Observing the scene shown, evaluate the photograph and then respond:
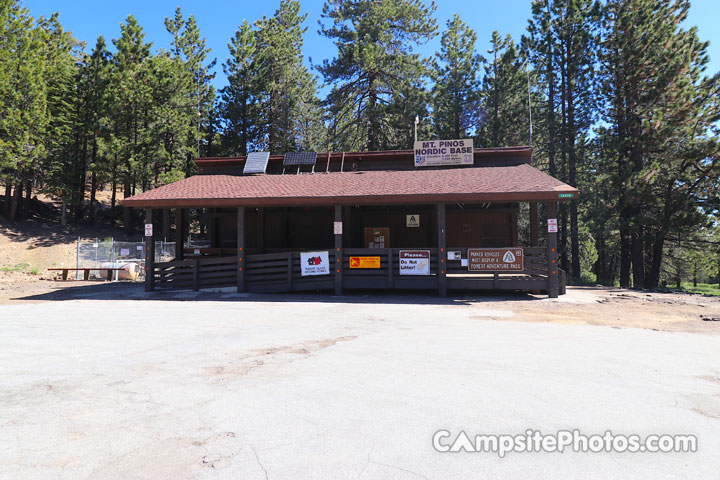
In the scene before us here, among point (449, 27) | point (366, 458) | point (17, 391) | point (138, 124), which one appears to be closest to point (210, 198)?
point (17, 391)

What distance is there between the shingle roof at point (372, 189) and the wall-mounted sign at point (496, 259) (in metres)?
1.76

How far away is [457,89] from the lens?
92.4 ft

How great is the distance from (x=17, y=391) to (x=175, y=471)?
289 centimetres

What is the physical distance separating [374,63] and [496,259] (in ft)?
60.6

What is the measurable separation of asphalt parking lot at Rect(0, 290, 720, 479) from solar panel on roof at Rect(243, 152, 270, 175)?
12.2 meters

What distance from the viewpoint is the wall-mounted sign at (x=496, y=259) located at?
13.6m

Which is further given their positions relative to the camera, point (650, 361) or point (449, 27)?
point (449, 27)

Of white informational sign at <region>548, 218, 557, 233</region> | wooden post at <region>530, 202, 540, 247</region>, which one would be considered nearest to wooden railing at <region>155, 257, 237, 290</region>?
white informational sign at <region>548, 218, 557, 233</region>

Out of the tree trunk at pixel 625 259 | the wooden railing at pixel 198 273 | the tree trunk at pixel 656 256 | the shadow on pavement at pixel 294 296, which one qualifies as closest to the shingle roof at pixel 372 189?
the wooden railing at pixel 198 273

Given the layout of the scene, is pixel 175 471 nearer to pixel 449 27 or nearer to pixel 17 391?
pixel 17 391

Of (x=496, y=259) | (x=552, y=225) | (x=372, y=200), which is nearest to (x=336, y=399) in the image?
(x=372, y=200)

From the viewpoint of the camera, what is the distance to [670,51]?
1914 centimetres

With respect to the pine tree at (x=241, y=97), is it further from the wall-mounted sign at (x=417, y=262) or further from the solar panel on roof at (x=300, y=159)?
the wall-mounted sign at (x=417, y=262)

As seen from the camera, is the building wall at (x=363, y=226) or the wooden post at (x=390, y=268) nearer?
the wooden post at (x=390, y=268)
